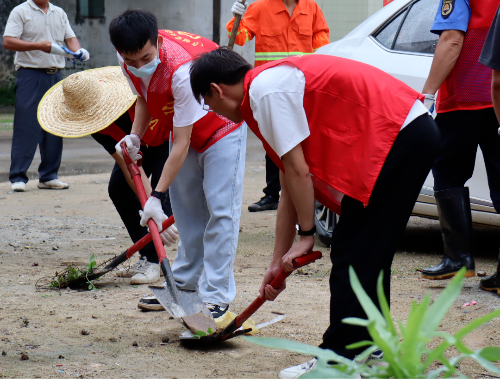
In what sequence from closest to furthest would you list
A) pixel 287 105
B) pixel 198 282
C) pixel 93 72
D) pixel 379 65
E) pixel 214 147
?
pixel 287 105, pixel 214 147, pixel 198 282, pixel 93 72, pixel 379 65

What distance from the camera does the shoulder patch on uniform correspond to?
11.5 ft

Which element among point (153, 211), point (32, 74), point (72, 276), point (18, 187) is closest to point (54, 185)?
point (18, 187)

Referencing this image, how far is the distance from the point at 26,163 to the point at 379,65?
4.14m

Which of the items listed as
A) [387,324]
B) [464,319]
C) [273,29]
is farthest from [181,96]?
[273,29]

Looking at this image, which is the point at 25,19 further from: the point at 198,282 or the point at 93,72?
the point at 198,282

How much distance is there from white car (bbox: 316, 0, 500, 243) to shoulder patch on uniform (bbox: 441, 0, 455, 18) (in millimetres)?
535

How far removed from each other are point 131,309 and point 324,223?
169 cm

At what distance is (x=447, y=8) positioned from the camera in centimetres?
353

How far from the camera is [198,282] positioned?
3395mm

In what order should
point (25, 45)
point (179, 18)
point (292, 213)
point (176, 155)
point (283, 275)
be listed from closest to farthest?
point (283, 275)
point (292, 213)
point (176, 155)
point (25, 45)
point (179, 18)

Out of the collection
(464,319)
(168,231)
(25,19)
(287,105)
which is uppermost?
(287,105)

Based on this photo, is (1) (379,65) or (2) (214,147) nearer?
(2) (214,147)

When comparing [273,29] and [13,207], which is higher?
[273,29]

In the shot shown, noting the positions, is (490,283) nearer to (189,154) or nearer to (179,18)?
(189,154)
